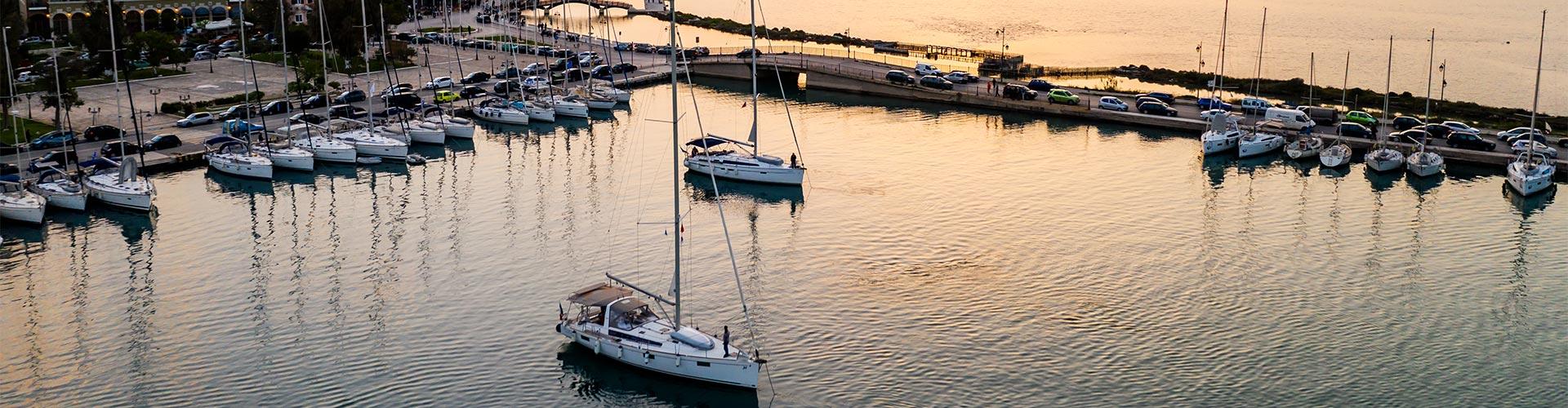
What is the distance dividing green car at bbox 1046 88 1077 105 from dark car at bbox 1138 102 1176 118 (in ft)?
16.3

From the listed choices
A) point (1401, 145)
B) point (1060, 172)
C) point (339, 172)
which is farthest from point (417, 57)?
point (1401, 145)

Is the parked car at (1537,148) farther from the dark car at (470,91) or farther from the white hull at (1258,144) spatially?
the dark car at (470,91)

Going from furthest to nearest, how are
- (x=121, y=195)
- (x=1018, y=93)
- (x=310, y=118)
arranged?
(x=1018, y=93) < (x=310, y=118) < (x=121, y=195)

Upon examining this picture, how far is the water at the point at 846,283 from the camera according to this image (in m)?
47.8

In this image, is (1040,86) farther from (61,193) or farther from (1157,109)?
(61,193)

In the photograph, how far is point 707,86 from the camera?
11131cm

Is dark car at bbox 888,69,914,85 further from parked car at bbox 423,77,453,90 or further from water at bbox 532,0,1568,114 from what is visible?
parked car at bbox 423,77,453,90

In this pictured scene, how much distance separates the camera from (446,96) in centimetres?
9750

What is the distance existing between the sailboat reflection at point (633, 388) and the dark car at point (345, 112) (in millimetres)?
45090

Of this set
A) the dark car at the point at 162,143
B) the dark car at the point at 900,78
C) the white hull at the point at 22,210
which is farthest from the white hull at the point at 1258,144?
the white hull at the point at 22,210

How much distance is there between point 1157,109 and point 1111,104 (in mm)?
3255

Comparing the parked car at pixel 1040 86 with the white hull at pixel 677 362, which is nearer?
the white hull at pixel 677 362

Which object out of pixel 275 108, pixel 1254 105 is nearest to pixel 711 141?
pixel 275 108

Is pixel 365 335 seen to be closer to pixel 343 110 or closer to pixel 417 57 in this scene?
pixel 343 110
